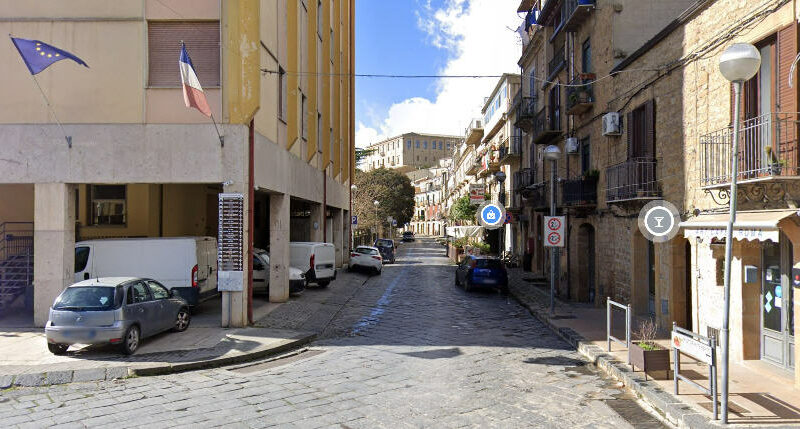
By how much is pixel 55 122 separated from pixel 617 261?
14682 millimetres

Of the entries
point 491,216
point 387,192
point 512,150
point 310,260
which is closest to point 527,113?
point 512,150

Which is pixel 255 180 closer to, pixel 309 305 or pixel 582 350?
pixel 309 305

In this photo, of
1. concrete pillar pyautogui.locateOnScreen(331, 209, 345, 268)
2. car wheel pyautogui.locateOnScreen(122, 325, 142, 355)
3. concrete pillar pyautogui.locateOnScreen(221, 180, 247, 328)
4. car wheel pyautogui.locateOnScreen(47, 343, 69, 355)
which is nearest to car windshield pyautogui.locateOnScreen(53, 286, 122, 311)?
car wheel pyautogui.locateOnScreen(122, 325, 142, 355)

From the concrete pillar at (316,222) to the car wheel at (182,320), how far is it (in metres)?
11.3

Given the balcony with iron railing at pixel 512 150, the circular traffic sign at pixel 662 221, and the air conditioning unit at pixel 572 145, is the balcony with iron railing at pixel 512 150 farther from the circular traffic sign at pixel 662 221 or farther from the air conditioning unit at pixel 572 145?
the circular traffic sign at pixel 662 221

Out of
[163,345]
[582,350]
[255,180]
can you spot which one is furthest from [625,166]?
[163,345]

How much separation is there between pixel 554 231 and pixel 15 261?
50.3ft

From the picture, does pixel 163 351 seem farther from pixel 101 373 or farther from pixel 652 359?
pixel 652 359

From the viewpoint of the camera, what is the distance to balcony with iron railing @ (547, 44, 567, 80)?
65.9 feet

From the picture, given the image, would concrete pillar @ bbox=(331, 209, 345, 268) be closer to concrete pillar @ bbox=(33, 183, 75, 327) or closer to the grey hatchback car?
concrete pillar @ bbox=(33, 183, 75, 327)

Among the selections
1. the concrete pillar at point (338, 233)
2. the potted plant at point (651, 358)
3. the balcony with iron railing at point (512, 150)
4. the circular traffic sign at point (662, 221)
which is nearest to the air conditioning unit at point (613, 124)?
the circular traffic sign at point (662, 221)

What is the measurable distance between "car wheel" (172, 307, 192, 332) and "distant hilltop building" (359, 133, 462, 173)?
110 meters

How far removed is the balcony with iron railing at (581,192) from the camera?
16562 mm

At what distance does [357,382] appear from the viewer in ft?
26.9
